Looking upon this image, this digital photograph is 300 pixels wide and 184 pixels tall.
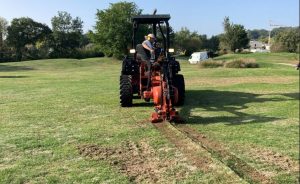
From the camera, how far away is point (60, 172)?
561cm

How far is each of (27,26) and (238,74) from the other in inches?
1807

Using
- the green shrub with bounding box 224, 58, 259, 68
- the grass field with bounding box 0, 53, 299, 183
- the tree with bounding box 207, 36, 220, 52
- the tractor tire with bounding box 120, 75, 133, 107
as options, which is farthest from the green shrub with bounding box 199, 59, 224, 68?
the tree with bounding box 207, 36, 220, 52

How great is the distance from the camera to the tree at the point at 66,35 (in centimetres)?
5834

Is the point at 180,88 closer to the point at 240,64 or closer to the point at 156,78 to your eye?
the point at 156,78

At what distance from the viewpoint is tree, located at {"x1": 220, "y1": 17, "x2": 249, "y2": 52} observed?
58206mm

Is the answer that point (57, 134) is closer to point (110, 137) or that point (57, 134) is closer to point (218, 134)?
point (110, 137)

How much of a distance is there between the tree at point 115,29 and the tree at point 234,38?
1501cm

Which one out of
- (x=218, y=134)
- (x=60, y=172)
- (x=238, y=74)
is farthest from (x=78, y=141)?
(x=238, y=74)

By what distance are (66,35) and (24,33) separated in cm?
651

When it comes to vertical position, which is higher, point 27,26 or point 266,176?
point 27,26

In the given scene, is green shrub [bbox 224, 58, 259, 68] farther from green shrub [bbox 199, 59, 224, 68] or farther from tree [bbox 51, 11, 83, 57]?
tree [bbox 51, 11, 83, 57]

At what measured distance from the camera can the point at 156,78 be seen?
9.88 m

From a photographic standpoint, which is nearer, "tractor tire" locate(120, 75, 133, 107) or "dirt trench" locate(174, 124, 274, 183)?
"dirt trench" locate(174, 124, 274, 183)

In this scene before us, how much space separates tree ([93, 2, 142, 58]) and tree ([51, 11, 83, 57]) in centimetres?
672
